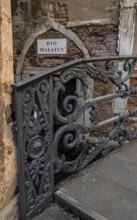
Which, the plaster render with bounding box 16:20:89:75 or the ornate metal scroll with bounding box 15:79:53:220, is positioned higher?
the plaster render with bounding box 16:20:89:75

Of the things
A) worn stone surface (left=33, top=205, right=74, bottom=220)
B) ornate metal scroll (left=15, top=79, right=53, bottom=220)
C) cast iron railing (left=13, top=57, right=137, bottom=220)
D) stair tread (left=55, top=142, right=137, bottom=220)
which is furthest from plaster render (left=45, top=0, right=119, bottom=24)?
Answer: worn stone surface (left=33, top=205, right=74, bottom=220)

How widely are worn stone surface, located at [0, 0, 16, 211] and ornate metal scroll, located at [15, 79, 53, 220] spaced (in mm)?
52

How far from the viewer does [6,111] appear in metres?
1.20

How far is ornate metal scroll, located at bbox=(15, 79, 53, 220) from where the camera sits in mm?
1236

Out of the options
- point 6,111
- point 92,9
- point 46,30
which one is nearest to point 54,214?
point 6,111

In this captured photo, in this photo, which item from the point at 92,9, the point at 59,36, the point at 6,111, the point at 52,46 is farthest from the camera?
the point at 52,46

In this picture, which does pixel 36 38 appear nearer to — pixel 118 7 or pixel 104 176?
pixel 118 7

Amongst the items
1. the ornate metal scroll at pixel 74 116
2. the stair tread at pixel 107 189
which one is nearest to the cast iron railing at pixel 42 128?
the ornate metal scroll at pixel 74 116

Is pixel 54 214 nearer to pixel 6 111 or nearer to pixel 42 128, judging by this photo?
pixel 42 128

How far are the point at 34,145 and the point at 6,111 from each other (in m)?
0.27

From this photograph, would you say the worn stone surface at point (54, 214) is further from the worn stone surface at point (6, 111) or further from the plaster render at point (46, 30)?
the plaster render at point (46, 30)

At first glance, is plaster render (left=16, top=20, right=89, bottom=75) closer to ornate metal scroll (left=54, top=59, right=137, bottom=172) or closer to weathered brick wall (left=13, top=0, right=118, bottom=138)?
weathered brick wall (left=13, top=0, right=118, bottom=138)

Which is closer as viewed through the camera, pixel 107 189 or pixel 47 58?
pixel 107 189

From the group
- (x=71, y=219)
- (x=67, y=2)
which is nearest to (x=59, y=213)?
(x=71, y=219)
